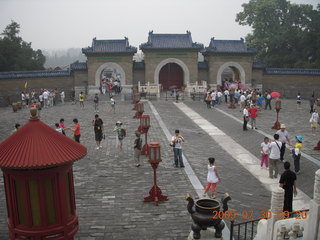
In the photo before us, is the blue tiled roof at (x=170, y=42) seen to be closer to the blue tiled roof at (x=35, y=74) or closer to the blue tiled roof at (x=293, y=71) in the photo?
the blue tiled roof at (x=293, y=71)

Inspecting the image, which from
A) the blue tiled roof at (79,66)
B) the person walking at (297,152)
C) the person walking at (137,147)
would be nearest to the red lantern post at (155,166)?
the person walking at (137,147)

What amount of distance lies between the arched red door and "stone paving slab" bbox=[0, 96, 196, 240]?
20.1 m

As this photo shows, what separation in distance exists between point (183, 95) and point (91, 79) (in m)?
8.93

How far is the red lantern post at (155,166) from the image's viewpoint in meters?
8.63

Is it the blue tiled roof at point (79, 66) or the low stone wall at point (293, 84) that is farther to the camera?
the low stone wall at point (293, 84)

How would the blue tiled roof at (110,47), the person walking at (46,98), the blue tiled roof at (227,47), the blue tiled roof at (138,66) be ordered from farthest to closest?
the blue tiled roof at (227,47), the blue tiled roof at (138,66), the blue tiled roof at (110,47), the person walking at (46,98)

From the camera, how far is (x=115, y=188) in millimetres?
9852

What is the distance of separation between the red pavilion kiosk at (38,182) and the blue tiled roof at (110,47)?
1059 inches

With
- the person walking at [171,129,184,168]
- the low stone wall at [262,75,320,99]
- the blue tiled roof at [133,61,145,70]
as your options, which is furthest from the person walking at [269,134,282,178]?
the low stone wall at [262,75,320,99]

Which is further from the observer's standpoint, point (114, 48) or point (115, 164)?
point (114, 48)

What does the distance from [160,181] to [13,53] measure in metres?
32.3

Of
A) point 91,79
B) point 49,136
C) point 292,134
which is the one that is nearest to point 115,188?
point 49,136

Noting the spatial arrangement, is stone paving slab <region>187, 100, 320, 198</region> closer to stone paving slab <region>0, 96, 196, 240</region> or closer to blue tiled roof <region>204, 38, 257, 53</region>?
stone paving slab <region>0, 96, 196, 240</region>

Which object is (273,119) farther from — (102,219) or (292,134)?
(102,219)
